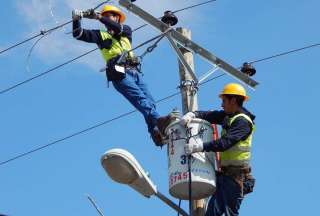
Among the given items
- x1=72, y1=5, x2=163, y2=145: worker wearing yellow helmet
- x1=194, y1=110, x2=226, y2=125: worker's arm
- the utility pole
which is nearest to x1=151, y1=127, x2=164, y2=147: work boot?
x1=72, y1=5, x2=163, y2=145: worker wearing yellow helmet

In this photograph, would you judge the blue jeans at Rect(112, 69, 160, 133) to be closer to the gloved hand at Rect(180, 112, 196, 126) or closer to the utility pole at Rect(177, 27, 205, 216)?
the utility pole at Rect(177, 27, 205, 216)

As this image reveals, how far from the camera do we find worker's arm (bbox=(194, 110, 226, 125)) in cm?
762

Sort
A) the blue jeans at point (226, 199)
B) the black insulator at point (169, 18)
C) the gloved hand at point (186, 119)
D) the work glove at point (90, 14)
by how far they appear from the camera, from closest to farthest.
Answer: the blue jeans at point (226, 199), the gloved hand at point (186, 119), the black insulator at point (169, 18), the work glove at point (90, 14)

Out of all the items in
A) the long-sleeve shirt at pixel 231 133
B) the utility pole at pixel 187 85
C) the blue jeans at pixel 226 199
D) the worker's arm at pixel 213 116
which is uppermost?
the utility pole at pixel 187 85

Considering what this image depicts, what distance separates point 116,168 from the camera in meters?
7.02

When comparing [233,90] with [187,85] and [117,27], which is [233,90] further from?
[117,27]

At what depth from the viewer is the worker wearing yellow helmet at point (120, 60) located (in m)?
8.64

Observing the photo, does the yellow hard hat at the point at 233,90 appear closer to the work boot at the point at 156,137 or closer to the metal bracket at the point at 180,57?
the metal bracket at the point at 180,57

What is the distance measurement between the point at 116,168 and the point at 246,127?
3.84ft

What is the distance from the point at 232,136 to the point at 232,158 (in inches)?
10.1

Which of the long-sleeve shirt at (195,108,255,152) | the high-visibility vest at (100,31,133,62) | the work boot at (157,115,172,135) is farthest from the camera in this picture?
the high-visibility vest at (100,31,133,62)

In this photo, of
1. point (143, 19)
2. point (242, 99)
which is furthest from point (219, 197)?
point (143, 19)

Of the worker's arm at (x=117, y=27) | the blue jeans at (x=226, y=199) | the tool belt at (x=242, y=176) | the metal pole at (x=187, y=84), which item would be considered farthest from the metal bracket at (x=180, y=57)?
the blue jeans at (x=226, y=199)

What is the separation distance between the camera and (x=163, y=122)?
816 cm
